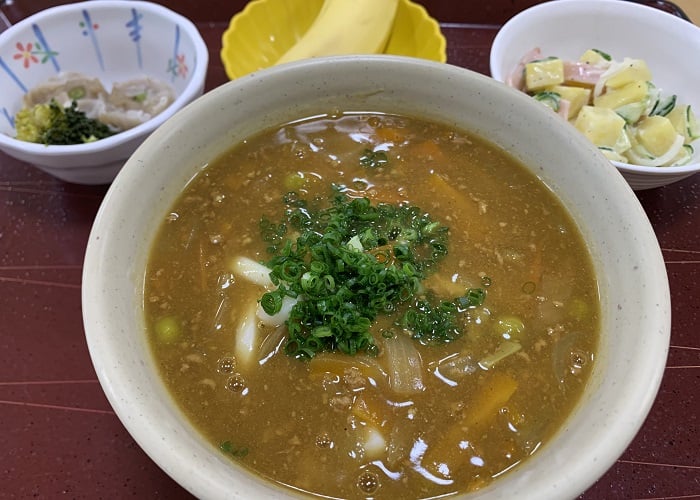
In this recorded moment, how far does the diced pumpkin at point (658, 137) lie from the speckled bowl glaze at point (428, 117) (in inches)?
33.2

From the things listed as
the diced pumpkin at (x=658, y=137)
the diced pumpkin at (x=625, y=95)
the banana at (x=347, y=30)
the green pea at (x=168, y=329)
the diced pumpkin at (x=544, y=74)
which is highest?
the banana at (x=347, y=30)

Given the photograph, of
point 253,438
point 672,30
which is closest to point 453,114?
point 253,438

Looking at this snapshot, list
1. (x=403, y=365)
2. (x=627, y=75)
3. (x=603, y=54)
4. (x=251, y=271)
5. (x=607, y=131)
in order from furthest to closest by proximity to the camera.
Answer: (x=603, y=54), (x=627, y=75), (x=607, y=131), (x=251, y=271), (x=403, y=365)

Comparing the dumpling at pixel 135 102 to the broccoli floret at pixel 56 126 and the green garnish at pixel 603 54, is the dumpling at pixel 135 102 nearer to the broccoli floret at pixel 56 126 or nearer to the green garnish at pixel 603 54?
the broccoli floret at pixel 56 126

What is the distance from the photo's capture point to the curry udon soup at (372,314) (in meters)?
1.40

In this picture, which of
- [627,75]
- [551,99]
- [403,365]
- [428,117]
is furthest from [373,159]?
[627,75]

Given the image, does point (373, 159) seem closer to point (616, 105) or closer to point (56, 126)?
point (616, 105)

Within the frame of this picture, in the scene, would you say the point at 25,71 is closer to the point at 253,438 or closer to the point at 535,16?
the point at 253,438

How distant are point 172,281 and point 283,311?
13.4 inches

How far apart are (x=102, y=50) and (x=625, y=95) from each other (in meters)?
2.37

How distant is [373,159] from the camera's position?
1908 mm

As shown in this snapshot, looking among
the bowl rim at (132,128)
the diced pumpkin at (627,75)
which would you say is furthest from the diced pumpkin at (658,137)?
the bowl rim at (132,128)

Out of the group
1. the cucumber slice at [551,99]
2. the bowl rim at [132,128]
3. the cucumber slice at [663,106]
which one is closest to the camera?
the bowl rim at [132,128]

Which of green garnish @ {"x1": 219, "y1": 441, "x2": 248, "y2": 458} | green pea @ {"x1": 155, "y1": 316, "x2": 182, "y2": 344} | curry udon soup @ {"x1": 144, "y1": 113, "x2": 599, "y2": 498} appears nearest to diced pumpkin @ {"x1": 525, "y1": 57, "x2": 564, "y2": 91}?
curry udon soup @ {"x1": 144, "y1": 113, "x2": 599, "y2": 498}
